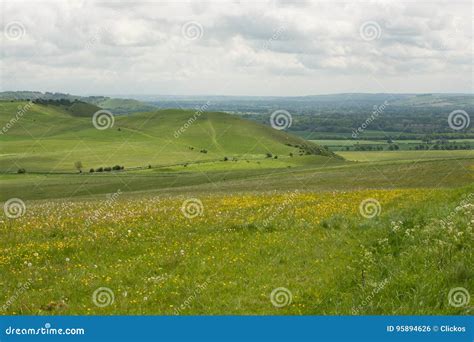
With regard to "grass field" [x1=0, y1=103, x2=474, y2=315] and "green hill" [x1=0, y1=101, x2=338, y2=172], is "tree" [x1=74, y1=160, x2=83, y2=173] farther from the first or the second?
"grass field" [x1=0, y1=103, x2=474, y2=315]

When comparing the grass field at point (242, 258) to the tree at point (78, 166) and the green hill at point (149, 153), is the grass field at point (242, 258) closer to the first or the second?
the green hill at point (149, 153)

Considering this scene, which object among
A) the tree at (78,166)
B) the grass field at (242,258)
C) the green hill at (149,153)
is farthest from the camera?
the green hill at (149,153)

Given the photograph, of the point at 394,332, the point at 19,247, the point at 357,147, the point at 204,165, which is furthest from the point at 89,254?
the point at 357,147

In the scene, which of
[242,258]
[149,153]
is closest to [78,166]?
[149,153]

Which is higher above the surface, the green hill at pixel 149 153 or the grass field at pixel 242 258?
the green hill at pixel 149 153

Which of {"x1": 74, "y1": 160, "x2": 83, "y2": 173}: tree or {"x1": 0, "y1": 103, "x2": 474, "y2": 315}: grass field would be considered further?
{"x1": 74, "y1": 160, "x2": 83, "y2": 173}: tree

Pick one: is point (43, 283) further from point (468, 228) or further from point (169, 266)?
point (468, 228)

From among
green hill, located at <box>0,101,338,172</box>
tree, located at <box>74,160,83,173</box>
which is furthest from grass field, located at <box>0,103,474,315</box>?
tree, located at <box>74,160,83,173</box>

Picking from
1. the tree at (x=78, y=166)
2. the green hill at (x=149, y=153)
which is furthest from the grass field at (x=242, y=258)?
the tree at (x=78, y=166)

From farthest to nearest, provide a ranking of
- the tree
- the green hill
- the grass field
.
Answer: the green hill → the tree → the grass field

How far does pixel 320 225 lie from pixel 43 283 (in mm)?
9641

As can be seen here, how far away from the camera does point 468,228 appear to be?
41.5 feet

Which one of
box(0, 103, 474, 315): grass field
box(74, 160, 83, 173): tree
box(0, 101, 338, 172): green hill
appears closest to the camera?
box(0, 103, 474, 315): grass field

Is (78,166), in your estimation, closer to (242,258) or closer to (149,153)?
(149,153)
